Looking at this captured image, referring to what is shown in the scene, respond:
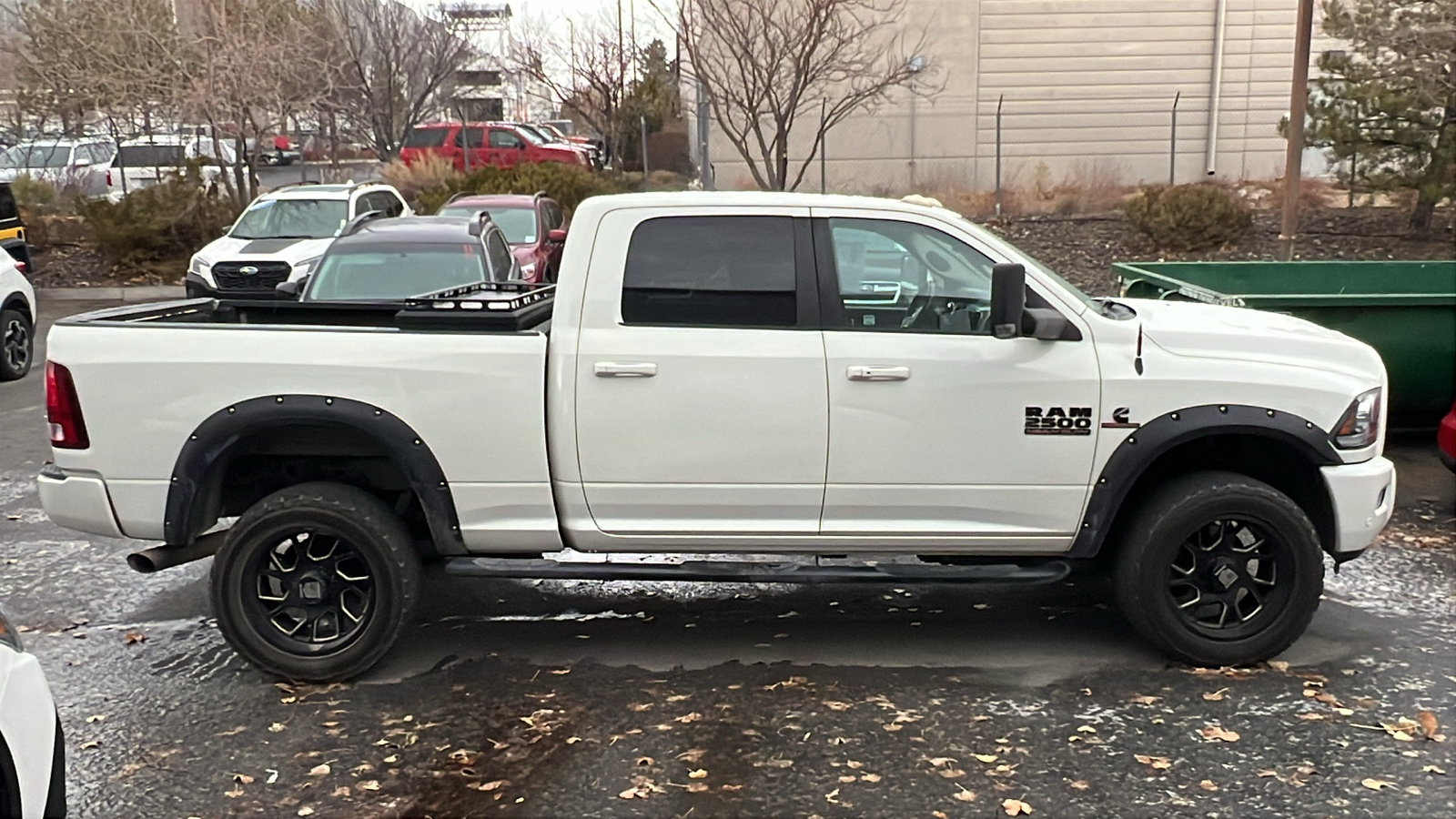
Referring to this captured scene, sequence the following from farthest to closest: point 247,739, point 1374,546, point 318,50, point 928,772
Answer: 1. point 318,50
2. point 1374,546
3. point 247,739
4. point 928,772

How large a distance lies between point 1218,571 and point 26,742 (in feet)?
14.3

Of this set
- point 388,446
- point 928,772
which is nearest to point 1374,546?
point 928,772

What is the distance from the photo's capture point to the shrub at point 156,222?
719 inches

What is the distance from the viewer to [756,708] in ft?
15.6

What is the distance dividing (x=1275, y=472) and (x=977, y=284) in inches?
64.1

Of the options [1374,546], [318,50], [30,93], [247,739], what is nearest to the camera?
[247,739]

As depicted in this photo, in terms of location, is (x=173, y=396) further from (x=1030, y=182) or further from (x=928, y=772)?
(x=1030, y=182)

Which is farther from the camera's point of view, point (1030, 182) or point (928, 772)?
point (1030, 182)

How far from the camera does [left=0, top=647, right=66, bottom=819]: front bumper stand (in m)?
3.21

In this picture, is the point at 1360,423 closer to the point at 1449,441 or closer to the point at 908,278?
the point at 908,278

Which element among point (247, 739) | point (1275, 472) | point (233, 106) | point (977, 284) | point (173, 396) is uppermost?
point (233, 106)

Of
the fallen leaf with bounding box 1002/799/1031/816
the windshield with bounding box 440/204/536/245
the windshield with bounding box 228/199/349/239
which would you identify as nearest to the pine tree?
the windshield with bounding box 440/204/536/245

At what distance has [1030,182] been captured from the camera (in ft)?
84.7

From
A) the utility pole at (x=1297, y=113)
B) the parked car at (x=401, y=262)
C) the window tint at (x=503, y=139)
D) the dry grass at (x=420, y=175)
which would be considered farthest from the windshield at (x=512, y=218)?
the window tint at (x=503, y=139)
